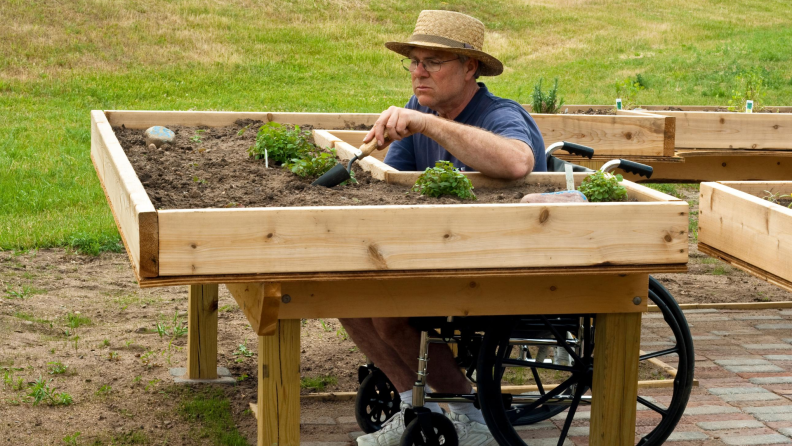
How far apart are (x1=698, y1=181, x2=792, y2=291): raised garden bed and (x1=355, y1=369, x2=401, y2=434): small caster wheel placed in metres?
1.36

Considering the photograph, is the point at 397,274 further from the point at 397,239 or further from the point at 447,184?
the point at 447,184

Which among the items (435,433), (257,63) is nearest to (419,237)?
(435,433)

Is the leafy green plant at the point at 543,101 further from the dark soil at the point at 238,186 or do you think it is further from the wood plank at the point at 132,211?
the wood plank at the point at 132,211

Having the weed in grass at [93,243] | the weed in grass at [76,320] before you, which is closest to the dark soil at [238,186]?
the weed in grass at [76,320]

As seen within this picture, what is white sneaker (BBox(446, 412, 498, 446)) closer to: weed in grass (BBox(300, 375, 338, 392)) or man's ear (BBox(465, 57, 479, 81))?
weed in grass (BBox(300, 375, 338, 392))

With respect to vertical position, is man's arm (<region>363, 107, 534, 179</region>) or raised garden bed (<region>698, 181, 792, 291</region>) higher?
man's arm (<region>363, 107, 534, 179</region>)

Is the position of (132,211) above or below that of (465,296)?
above

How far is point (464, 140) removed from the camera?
9.87 feet

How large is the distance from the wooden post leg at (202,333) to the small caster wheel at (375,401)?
920 millimetres

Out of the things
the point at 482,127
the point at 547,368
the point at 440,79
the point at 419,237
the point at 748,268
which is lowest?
the point at 547,368

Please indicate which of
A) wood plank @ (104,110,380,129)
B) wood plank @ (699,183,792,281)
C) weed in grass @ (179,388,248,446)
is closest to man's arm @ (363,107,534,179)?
wood plank @ (699,183,792,281)

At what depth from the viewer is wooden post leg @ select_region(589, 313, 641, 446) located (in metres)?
2.83

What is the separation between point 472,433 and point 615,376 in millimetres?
676

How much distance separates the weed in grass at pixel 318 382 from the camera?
431 centimetres
